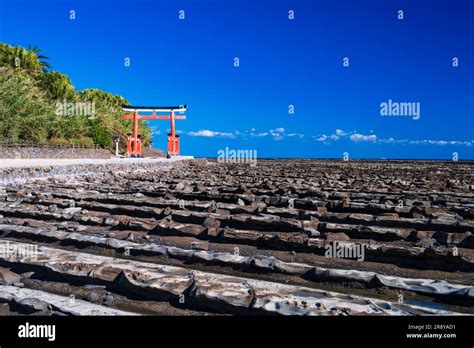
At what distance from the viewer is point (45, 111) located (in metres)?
29.0

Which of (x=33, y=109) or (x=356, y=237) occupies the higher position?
(x=33, y=109)

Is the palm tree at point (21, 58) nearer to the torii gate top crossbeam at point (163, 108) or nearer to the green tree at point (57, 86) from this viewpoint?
the green tree at point (57, 86)

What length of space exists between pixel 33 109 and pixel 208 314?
28875 millimetres

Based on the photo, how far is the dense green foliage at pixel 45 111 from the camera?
2655 cm

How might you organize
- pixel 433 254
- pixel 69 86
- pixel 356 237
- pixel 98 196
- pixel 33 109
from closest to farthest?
pixel 433 254 < pixel 356 237 < pixel 98 196 < pixel 33 109 < pixel 69 86

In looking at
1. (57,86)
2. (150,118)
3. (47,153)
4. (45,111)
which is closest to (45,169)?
(47,153)

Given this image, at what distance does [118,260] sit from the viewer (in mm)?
4023

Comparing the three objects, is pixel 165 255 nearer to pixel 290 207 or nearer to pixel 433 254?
pixel 433 254

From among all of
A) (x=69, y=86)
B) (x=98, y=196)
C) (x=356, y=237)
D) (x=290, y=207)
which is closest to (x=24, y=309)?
(x=356, y=237)

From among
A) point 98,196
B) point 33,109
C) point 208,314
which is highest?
point 33,109

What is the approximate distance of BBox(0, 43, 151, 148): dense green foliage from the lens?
26.5 meters

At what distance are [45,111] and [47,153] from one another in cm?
564

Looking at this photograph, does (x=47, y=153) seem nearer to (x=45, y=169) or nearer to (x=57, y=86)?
(x=45, y=169)
